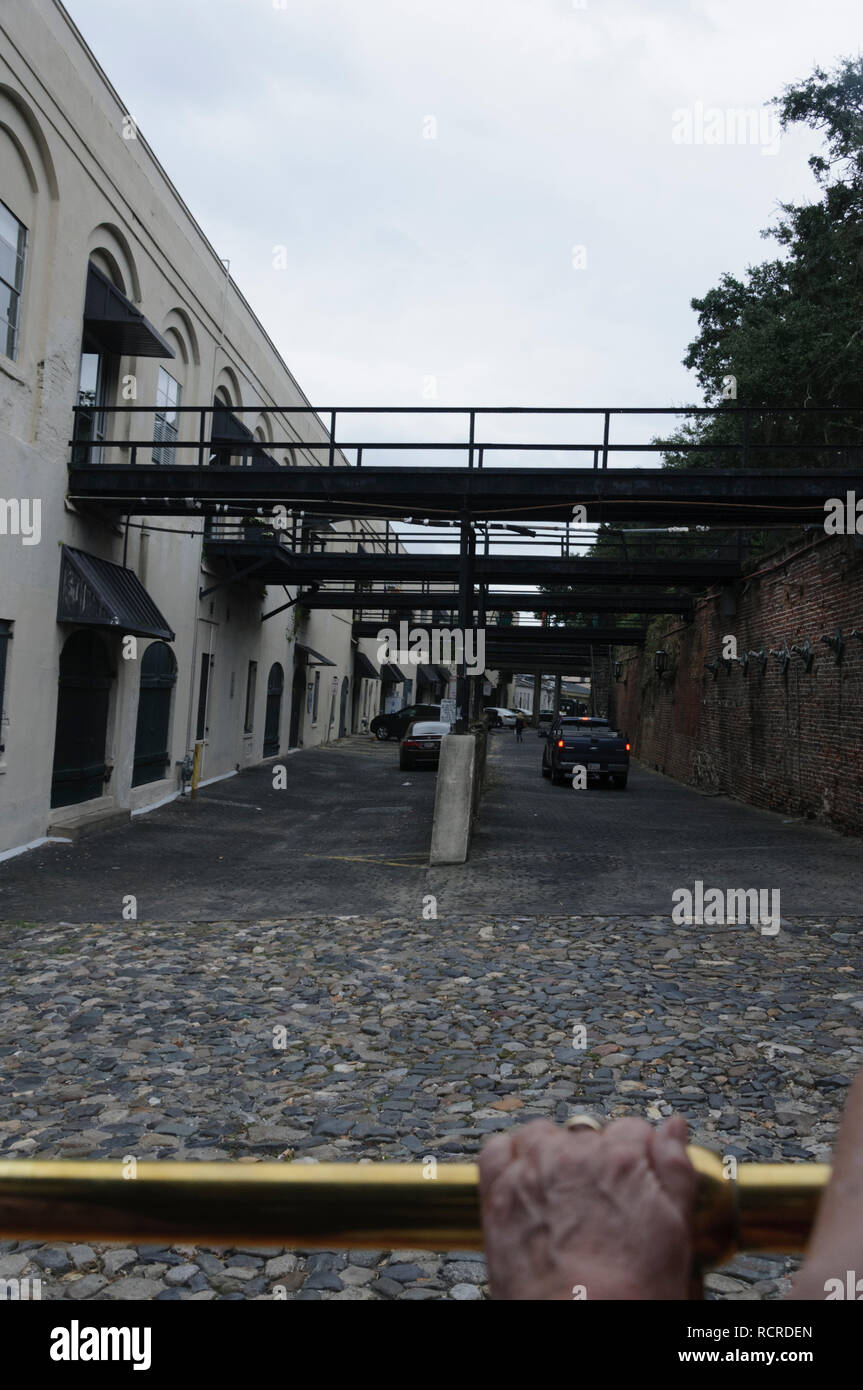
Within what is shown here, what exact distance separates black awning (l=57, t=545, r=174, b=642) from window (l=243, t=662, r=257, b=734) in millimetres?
9826

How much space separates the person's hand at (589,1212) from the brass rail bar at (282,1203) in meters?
0.11

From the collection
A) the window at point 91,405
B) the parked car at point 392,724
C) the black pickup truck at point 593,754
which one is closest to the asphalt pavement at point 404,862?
the black pickup truck at point 593,754

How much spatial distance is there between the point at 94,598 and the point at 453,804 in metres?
5.44

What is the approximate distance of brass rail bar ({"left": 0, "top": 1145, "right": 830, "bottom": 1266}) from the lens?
114 centimetres

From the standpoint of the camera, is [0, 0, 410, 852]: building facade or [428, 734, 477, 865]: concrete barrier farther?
[428, 734, 477, 865]: concrete barrier

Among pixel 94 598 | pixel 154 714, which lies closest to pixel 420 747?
pixel 154 714

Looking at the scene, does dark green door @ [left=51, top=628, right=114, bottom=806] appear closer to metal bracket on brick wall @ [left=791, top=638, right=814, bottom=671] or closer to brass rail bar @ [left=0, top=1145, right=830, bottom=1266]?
metal bracket on brick wall @ [left=791, top=638, right=814, bottom=671]

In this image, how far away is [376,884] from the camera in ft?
37.3

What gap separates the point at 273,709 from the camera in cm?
2781

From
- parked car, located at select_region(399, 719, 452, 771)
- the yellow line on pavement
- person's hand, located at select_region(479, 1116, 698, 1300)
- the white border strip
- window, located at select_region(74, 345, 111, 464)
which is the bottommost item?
the white border strip

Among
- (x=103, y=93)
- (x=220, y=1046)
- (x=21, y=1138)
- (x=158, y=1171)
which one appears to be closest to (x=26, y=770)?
(x=220, y=1046)

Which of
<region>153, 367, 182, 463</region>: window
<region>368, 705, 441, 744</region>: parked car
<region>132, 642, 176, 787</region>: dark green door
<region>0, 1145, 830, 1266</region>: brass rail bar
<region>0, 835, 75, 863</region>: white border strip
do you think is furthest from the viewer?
<region>368, 705, 441, 744</region>: parked car

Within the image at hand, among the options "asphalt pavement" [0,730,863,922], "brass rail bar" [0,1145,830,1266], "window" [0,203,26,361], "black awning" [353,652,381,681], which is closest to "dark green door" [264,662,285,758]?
"asphalt pavement" [0,730,863,922]
